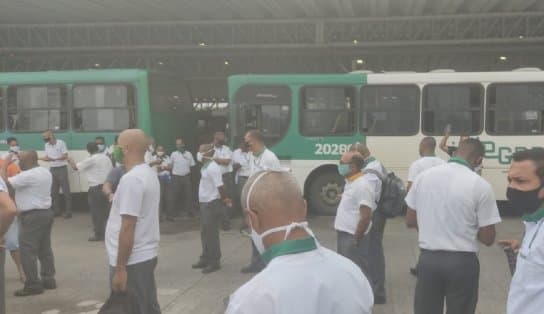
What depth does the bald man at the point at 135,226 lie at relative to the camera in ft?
12.6

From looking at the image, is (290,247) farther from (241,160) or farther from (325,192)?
(325,192)

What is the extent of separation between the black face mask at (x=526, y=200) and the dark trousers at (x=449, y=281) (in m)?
1.11

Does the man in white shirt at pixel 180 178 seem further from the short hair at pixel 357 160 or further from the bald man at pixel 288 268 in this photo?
the bald man at pixel 288 268

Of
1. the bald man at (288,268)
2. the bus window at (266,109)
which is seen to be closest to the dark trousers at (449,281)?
the bald man at (288,268)

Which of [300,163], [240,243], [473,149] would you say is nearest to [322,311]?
[473,149]

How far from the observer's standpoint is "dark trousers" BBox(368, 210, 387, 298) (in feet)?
19.2

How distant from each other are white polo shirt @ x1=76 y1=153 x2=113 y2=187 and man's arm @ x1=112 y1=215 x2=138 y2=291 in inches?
236

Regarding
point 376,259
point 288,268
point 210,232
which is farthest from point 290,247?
point 210,232

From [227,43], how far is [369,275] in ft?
47.6

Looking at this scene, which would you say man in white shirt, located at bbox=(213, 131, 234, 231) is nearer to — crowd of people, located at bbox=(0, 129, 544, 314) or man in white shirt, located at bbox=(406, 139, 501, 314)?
crowd of people, located at bbox=(0, 129, 544, 314)

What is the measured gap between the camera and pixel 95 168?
969 centimetres

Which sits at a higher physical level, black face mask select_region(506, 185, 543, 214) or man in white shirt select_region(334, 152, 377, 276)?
black face mask select_region(506, 185, 543, 214)

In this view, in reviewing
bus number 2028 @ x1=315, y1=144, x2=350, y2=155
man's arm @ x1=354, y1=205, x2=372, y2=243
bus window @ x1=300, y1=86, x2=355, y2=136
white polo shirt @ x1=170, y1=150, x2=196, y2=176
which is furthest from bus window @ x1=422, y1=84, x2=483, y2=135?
man's arm @ x1=354, y1=205, x2=372, y2=243

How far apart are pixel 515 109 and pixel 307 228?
34.5 feet
